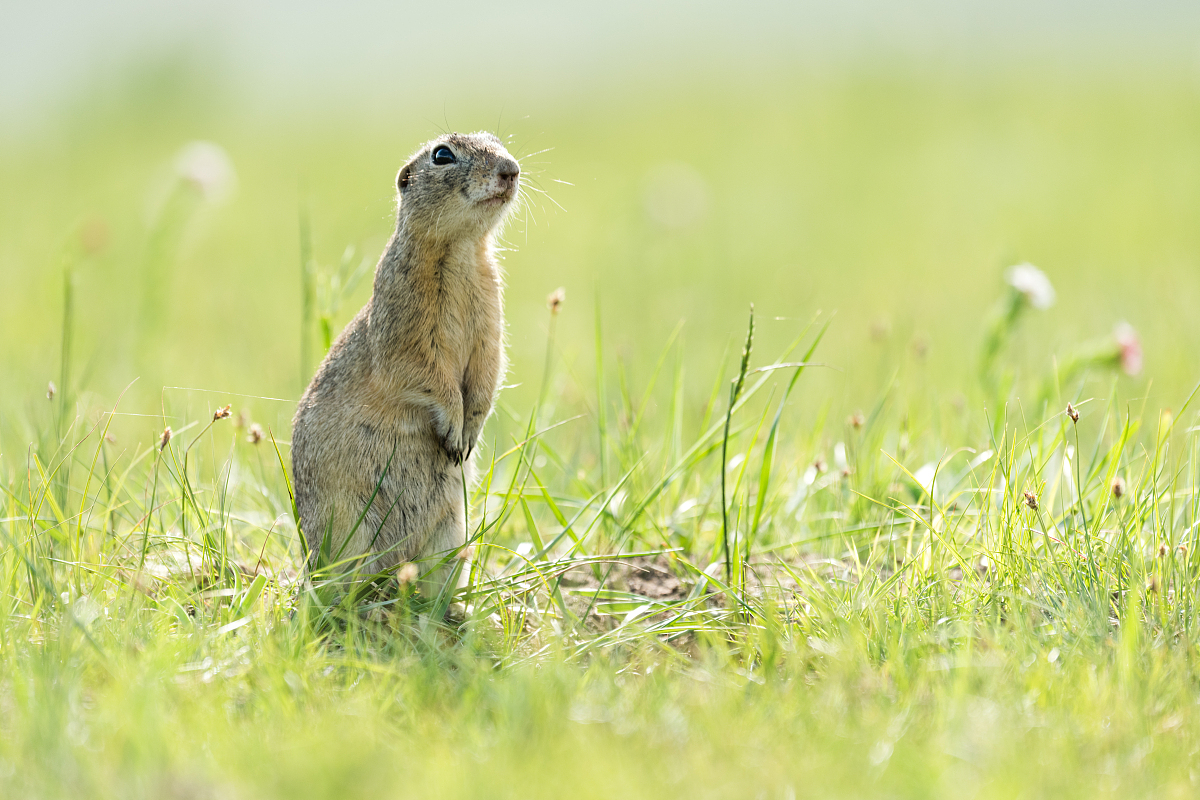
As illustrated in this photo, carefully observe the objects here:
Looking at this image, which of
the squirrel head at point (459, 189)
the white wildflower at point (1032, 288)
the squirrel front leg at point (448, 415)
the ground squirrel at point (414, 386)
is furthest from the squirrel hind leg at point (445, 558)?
the white wildflower at point (1032, 288)

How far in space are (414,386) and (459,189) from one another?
0.71 m

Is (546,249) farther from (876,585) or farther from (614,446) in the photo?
(876,585)

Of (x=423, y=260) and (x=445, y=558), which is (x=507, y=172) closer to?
(x=423, y=260)

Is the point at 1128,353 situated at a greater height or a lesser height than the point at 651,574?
greater

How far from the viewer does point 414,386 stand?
151 inches

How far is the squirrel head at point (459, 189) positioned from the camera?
3814 mm

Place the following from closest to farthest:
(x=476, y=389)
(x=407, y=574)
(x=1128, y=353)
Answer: (x=407, y=574) < (x=476, y=389) < (x=1128, y=353)

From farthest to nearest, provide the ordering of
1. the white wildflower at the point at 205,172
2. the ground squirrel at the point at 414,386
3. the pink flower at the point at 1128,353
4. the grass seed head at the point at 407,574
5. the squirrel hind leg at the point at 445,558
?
the white wildflower at the point at 205,172
the pink flower at the point at 1128,353
the ground squirrel at the point at 414,386
the squirrel hind leg at the point at 445,558
the grass seed head at the point at 407,574

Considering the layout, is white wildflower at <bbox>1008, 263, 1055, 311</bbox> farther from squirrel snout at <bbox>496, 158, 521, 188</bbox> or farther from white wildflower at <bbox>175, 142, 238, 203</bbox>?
white wildflower at <bbox>175, 142, 238, 203</bbox>

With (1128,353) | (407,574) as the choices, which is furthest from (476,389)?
(1128,353)

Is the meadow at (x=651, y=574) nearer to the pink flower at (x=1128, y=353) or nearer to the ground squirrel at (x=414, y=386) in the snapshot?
the pink flower at (x=1128, y=353)

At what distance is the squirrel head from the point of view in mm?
3814

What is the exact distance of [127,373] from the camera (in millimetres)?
7363

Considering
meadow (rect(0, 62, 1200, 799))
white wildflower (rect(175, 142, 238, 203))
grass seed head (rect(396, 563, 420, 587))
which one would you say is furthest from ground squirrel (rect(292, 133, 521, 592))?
white wildflower (rect(175, 142, 238, 203))
